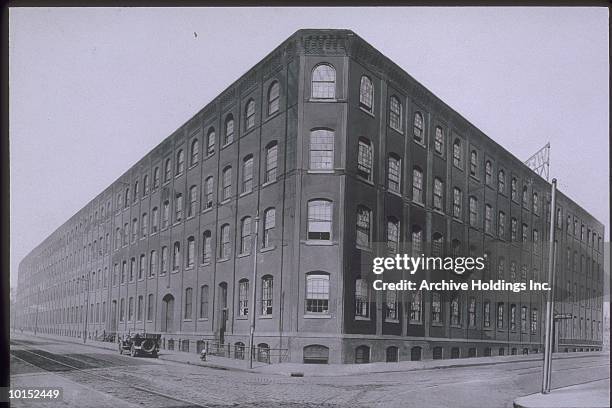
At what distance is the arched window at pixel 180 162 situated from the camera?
19.6 metres

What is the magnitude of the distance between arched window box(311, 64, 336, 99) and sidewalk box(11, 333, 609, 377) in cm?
723

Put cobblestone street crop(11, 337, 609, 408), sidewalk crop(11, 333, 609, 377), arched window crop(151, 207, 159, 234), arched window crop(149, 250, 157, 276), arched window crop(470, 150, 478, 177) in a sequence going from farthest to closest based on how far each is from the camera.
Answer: arched window crop(149, 250, 157, 276) < arched window crop(151, 207, 159, 234) < arched window crop(470, 150, 478, 177) < sidewalk crop(11, 333, 609, 377) < cobblestone street crop(11, 337, 609, 408)

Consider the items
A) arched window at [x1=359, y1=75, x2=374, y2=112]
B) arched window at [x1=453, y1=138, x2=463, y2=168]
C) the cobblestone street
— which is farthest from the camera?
arched window at [x1=453, y1=138, x2=463, y2=168]

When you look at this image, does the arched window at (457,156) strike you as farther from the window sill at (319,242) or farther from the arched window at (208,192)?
the arched window at (208,192)

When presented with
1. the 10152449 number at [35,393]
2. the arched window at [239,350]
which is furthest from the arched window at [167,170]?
the 10152449 number at [35,393]

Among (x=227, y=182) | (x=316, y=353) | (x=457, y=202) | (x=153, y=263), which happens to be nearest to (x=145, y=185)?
(x=227, y=182)

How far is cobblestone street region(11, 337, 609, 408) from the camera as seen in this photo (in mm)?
12102

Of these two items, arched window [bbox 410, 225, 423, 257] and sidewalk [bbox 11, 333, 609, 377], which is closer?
arched window [bbox 410, 225, 423, 257]

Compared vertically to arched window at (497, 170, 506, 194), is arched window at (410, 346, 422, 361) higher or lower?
lower

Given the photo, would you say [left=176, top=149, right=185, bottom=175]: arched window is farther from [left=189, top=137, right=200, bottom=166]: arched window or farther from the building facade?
[left=189, top=137, right=200, bottom=166]: arched window

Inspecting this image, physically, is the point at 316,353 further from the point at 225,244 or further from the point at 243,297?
the point at 225,244

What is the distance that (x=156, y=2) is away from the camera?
1213cm

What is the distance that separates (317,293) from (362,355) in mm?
2395
